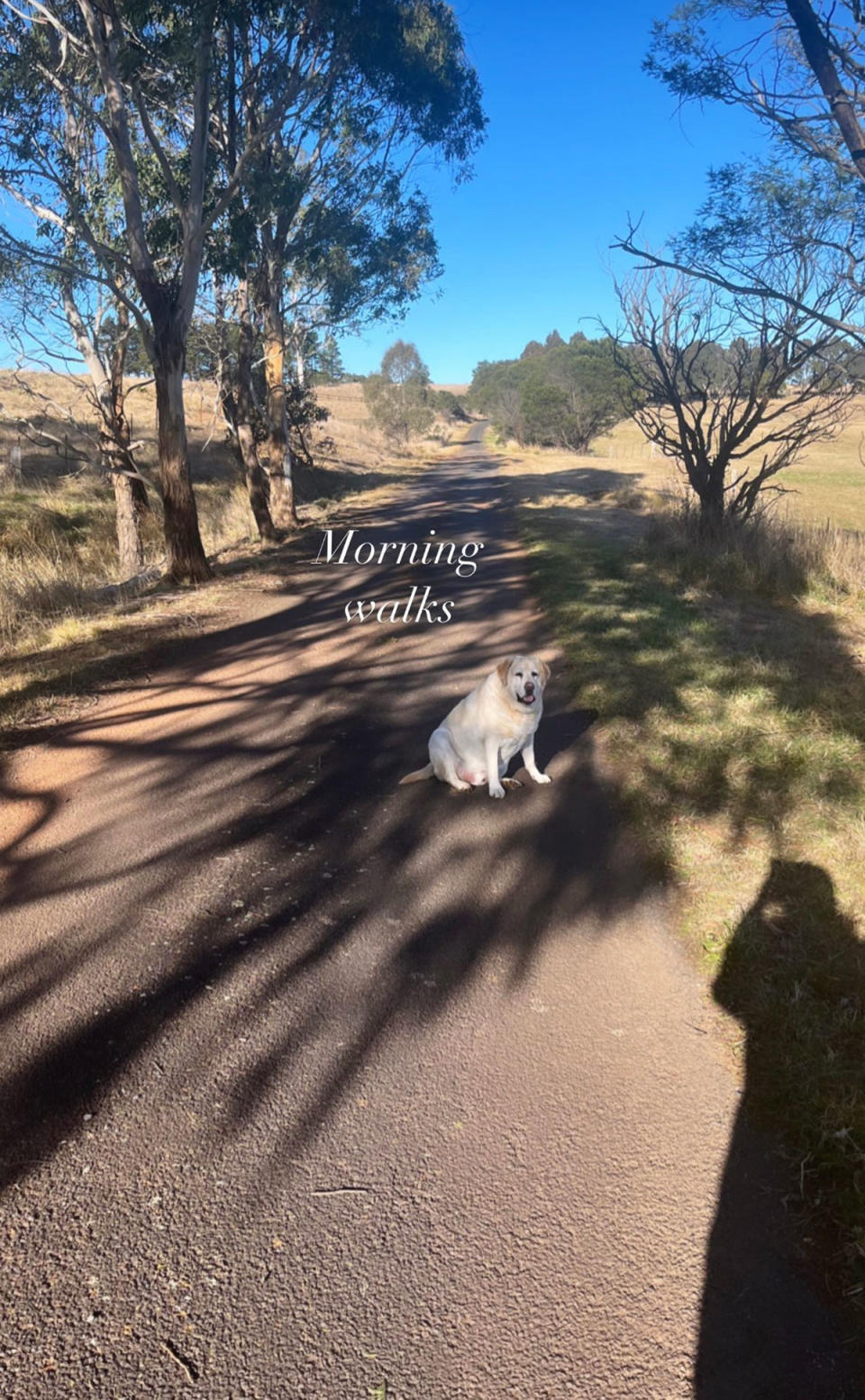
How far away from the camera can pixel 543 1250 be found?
218cm

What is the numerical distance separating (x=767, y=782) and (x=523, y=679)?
1756 mm

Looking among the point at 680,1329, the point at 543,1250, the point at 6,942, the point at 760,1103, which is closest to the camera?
the point at 680,1329

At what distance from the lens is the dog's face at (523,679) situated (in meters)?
4.41

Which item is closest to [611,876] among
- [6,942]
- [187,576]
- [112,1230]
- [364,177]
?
[112,1230]

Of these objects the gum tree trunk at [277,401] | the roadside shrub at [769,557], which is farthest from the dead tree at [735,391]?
the gum tree trunk at [277,401]

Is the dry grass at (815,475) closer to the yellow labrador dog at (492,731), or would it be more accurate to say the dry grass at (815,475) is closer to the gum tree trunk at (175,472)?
the gum tree trunk at (175,472)

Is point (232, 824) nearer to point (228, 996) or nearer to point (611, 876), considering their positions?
point (228, 996)

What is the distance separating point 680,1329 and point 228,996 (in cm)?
193

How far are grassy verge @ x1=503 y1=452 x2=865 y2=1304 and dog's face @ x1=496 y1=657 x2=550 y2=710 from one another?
1.01 metres

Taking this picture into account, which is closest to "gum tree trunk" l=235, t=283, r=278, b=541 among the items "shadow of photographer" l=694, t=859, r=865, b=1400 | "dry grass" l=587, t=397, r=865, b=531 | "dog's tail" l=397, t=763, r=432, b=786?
"dry grass" l=587, t=397, r=865, b=531

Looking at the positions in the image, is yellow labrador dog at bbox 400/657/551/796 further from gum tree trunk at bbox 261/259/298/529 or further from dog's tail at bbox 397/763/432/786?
gum tree trunk at bbox 261/259/298/529

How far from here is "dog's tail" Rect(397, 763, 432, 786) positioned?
501cm

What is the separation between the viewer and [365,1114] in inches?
103

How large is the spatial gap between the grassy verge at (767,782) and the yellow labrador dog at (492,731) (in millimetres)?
856
